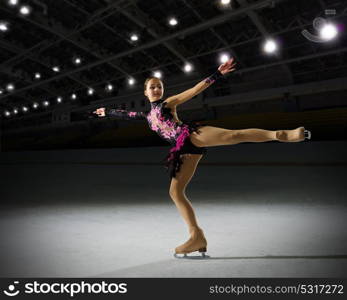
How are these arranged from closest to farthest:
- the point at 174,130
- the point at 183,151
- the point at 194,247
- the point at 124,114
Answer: the point at 194,247, the point at 183,151, the point at 174,130, the point at 124,114

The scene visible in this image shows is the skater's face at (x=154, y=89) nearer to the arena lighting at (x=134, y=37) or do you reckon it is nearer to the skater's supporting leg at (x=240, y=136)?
the skater's supporting leg at (x=240, y=136)

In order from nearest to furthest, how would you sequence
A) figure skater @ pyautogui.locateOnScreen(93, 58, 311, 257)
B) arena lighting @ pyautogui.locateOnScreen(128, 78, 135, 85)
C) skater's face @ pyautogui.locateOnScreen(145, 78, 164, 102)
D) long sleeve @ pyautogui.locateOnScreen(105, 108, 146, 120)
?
figure skater @ pyautogui.locateOnScreen(93, 58, 311, 257), skater's face @ pyautogui.locateOnScreen(145, 78, 164, 102), long sleeve @ pyautogui.locateOnScreen(105, 108, 146, 120), arena lighting @ pyautogui.locateOnScreen(128, 78, 135, 85)

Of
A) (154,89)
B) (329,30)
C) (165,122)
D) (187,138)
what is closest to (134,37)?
(329,30)

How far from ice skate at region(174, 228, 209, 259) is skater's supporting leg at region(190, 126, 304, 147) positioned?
0.77 meters

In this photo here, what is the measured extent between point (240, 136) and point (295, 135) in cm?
41

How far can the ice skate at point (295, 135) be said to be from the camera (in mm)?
2271

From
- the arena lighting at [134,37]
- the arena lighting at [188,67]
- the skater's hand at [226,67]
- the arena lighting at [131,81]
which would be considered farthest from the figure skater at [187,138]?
the arena lighting at [131,81]

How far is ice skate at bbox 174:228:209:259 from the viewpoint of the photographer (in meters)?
2.61

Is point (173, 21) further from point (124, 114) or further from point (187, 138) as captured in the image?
point (187, 138)

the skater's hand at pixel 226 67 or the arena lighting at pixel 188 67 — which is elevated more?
the arena lighting at pixel 188 67

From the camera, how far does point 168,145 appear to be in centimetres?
1350

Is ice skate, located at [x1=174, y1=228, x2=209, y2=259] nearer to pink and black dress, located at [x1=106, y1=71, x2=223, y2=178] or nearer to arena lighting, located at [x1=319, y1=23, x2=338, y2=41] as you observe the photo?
pink and black dress, located at [x1=106, y1=71, x2=223, y2=178]

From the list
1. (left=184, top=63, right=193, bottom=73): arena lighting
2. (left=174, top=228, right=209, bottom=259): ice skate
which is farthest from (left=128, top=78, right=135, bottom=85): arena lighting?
(left=174, top=228, right=209, bottom=259): ice skate

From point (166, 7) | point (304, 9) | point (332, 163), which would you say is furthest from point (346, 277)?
point (166, 7)
